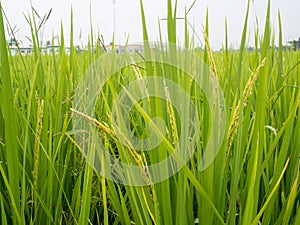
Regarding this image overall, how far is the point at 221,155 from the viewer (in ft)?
1.34

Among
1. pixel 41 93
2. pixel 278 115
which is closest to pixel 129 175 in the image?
pixel 41 93

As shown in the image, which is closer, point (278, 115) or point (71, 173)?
point (71, 173)

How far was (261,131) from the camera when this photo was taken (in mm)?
402

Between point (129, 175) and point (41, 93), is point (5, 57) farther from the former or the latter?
point (41, 93)

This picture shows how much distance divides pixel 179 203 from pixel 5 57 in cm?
23

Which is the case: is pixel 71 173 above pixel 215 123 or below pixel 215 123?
below

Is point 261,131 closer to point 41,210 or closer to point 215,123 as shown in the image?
point 215,123

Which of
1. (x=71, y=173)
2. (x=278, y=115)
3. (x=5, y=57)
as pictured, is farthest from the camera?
(x=278, y=115)

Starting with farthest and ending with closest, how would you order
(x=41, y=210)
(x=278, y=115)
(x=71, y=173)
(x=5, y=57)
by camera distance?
1. (x=278, y=115)
2. (x=71, y=173)
3. (x=41, y=210)
4. (x=5, y=57)

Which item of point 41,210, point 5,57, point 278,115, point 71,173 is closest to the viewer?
point 5,57

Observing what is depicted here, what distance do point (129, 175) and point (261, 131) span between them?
0.51 ft

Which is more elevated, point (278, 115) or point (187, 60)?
point (187, 60)

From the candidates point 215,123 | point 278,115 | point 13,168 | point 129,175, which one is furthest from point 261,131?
point 278,115

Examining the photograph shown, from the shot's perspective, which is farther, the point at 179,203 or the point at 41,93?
the point at 41,93
